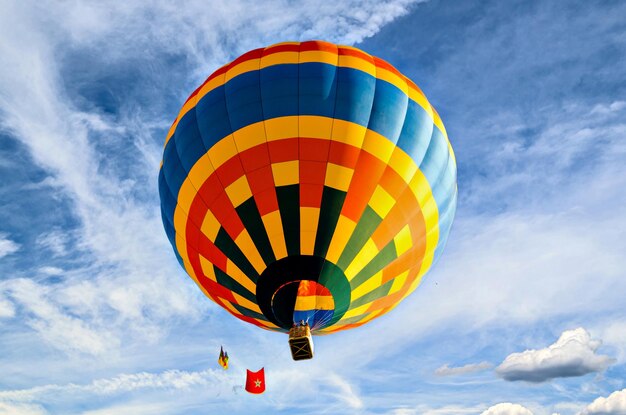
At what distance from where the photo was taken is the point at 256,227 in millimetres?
9492

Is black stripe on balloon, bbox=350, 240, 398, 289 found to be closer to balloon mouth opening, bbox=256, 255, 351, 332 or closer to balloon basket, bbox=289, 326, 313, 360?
balloon mouth opening, bbox=256, 255, 351, 332

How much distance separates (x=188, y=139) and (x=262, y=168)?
216 cm

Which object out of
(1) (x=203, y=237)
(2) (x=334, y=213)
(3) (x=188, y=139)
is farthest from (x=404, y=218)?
(3) (x=188, y=139)

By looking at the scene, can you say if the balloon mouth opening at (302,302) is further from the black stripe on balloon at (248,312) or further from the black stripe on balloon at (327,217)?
the black stripe on balloon at (248,312)

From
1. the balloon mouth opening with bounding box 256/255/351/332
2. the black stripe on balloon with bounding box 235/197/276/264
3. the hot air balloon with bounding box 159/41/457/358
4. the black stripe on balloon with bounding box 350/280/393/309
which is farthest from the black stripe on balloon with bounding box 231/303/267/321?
the black stripe on balloon with bounding box 350/280/393/309

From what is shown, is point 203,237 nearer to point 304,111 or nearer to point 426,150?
point 304,111

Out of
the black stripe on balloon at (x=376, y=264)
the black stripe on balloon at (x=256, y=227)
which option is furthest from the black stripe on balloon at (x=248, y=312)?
the black stripe on balloon at (x=376, y=264)

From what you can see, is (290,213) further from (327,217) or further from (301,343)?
(301,343)

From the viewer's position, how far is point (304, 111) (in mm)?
9641

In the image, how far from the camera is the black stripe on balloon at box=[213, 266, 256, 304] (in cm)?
1005

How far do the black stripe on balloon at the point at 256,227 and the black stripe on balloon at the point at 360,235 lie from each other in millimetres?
1421

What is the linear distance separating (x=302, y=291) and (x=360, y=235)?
166 centimetres

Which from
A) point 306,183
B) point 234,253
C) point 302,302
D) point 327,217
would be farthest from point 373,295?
point 234,253

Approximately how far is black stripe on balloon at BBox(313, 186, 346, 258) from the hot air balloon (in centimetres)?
2
